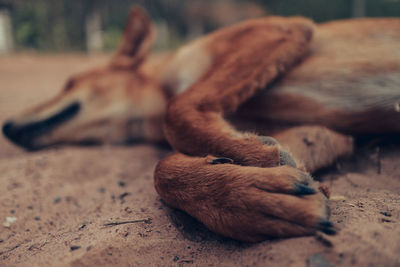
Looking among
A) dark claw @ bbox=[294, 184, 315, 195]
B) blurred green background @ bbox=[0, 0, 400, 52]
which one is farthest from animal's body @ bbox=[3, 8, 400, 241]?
blurred green background @ bbox=[0, 0, 400, 52]

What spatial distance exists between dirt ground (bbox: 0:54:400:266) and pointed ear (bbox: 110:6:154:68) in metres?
0.91

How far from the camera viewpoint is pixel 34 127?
2.61m

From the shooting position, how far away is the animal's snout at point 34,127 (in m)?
2.60

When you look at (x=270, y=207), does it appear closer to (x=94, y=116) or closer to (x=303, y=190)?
(x=303, y=190)

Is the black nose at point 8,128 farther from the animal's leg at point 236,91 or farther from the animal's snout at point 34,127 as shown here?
the animal's leg at point 236,91

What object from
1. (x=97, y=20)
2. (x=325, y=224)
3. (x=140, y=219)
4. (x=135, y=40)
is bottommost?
(x=140, y=219)

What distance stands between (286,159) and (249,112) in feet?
2.52

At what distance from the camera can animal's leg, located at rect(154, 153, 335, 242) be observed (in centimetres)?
98

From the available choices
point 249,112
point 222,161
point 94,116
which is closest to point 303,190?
point 222,161

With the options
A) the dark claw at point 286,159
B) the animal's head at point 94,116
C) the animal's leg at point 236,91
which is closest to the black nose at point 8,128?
the animal's head at point 94,116

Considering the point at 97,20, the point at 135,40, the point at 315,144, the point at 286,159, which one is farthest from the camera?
Result: the point at 97,20

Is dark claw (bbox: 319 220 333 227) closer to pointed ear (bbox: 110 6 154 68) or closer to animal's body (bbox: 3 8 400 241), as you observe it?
animal's body (bbox: 3 8 400 241)

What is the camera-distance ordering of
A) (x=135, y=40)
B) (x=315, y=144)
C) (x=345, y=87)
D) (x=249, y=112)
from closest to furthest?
(x=315, y=144) < (x=345, y=87) < (x=249, y=112) < (x=135, y=40)

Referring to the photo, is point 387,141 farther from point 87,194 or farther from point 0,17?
point 0,17
